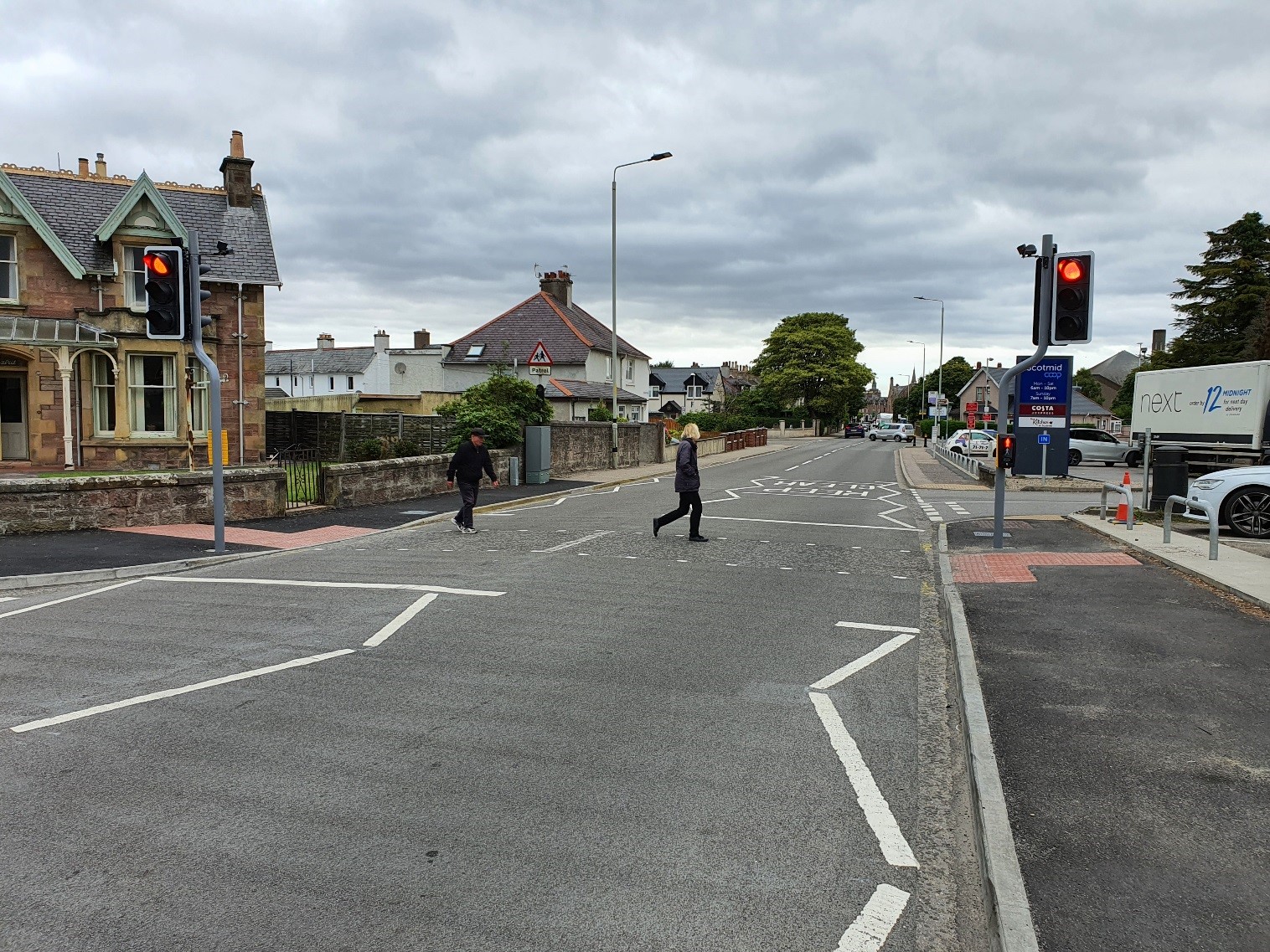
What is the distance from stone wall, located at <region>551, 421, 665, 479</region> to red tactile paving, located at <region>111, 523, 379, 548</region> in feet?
42.4

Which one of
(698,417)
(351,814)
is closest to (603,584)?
(351,814)

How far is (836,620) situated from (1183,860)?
4.93m

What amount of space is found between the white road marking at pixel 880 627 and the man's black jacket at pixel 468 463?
794cm

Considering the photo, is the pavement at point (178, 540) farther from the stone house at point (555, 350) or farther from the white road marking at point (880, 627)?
the stone house at point (555, 350)

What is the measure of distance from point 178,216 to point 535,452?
12.1 m

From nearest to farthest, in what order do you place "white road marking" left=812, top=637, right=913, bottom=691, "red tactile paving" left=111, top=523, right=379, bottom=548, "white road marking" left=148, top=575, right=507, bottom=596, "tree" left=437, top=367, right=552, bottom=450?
"white road marking" left=812, top=637, right=913, bottom=691 < "white road marking" left=148, top=575, right=507, bottom=596 < "red tactile paving" left=111, top=523, right=379, bottom=548 < "tree" left=437, top=367, right=552, bottom=450

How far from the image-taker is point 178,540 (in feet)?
43.8

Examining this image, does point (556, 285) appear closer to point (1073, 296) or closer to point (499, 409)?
point (499, 409)

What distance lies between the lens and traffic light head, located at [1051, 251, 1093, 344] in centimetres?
1174

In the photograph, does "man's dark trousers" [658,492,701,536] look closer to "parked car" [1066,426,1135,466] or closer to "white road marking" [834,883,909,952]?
"white road marking" [834,883,909,952]

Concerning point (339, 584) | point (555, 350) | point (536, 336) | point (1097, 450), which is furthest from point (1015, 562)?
point (536, 336)

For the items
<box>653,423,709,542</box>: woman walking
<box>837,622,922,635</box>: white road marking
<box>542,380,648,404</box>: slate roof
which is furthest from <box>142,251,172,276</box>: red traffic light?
<box>542,380,648,404</box>: slate roof

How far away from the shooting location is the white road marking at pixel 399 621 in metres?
7.83

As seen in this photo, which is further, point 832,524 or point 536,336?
point 536,336
